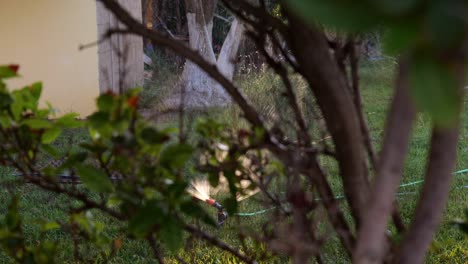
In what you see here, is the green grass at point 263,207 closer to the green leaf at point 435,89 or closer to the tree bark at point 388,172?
the tree bark at point 388,172

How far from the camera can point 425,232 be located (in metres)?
0.90

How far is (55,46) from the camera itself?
8305mm

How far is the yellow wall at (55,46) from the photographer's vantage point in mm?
7988

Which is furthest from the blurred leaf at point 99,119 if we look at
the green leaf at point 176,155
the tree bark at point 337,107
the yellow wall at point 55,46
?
the yellow wall at point 55,46

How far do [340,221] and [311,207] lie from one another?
0.14 meters

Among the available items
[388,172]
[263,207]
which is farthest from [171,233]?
[263,207]

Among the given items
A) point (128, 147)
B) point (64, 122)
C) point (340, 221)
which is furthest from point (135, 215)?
point (340, 221)

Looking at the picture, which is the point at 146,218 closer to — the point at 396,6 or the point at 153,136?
the point at 153,136

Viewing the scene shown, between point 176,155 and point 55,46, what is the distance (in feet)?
24.4

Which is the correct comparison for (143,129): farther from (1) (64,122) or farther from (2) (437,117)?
(2) (437,117)

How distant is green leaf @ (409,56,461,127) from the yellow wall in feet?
25.2

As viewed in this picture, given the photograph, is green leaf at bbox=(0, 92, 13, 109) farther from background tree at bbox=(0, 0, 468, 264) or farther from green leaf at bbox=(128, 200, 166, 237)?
green leaf at bbox=(128, 200, 166, 237)

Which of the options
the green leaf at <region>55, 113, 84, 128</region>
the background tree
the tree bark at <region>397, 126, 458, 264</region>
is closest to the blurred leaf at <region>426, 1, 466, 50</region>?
the background tree

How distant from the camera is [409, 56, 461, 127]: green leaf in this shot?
1.92 ft
